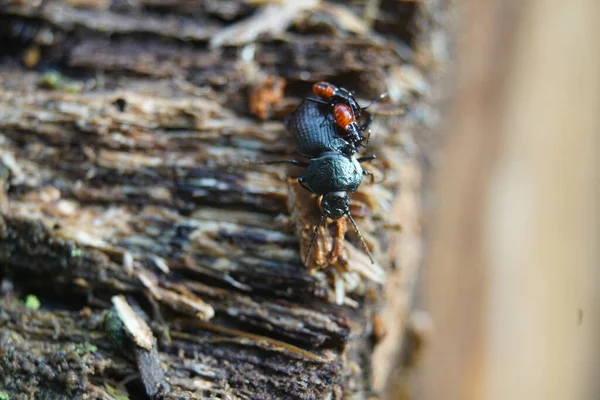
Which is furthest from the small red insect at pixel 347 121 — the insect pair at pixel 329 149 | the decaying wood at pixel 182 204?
the decaying wood at pixel 182 204

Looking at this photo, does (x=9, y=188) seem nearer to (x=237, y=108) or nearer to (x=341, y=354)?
(x=237, y=108)

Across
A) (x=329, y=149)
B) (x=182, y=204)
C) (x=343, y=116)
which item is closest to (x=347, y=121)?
(x=343, y=116)

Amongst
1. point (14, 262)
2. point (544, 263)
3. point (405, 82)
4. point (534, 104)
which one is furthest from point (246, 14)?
point (544, 263)

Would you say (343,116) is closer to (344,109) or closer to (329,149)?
(344,109)

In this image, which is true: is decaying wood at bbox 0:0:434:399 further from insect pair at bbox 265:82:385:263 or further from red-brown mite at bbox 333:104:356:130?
red-brown mite at bbox 333:104:356:130

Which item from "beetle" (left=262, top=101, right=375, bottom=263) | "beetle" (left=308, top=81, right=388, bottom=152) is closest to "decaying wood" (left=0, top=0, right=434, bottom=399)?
"beetle" (left=262, top=101, right=375, bottom=263)

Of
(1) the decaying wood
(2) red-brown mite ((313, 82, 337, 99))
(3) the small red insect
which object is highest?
(2) red-brown mite ((313, 82, 337, 99))

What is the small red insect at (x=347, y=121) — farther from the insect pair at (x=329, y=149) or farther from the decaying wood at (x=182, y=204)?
the decaying wood at (x=182, y=204)
